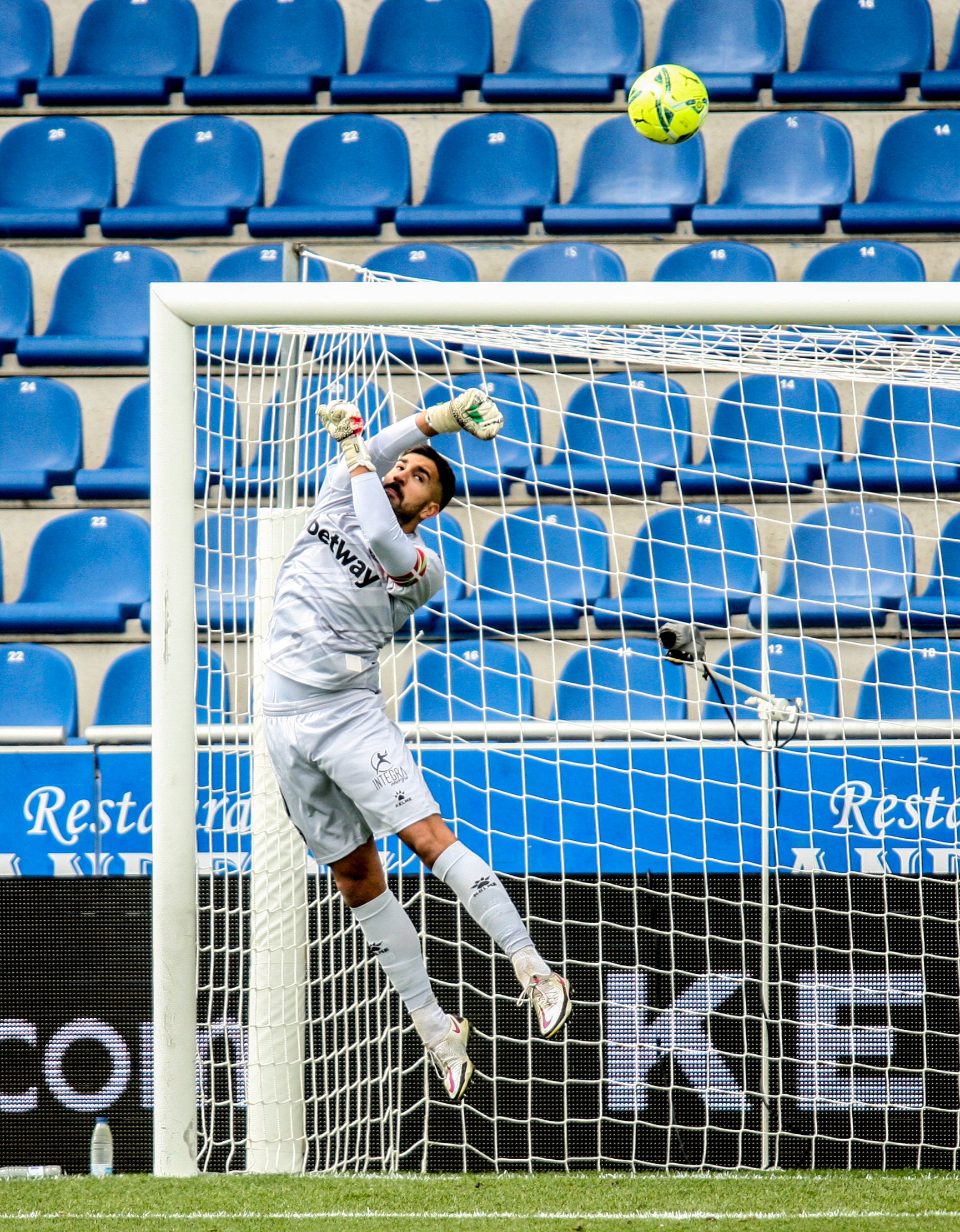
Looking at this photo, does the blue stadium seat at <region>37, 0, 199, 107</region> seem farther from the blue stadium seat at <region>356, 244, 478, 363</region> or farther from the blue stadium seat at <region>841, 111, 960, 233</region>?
the blue stadium seat at <region>841, 111, 960, 233</region>

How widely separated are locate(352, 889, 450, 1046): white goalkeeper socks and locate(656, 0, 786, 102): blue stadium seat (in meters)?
5.99

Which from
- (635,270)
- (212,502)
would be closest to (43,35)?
(212,502)

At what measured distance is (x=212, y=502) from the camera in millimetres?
7391

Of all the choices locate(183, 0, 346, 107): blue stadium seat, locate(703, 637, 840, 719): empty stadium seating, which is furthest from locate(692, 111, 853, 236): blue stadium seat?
locate(703, 637, 840, 719): empty stadium seating

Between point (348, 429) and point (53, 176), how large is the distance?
5.60 meters

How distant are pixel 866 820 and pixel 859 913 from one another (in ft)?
2.47

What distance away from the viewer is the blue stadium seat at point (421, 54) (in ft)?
27.1

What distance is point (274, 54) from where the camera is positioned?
8.53 m

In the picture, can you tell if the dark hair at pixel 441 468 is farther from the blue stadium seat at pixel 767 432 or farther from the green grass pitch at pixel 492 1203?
the blue stadium seat at pixel 767 432

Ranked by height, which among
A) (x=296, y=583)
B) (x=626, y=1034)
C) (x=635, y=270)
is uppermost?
(x=635, y=270)

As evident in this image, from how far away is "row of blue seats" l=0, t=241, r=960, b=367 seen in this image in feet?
24.7

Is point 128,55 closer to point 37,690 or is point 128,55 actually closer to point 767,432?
point 37,690

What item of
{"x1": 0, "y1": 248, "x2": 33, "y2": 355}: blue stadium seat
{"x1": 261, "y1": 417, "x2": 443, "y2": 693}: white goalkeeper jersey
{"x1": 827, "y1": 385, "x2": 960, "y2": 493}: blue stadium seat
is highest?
{"x1": 0, "y1": 248, "x2": 33, "y2": 355}: blue stadium seat

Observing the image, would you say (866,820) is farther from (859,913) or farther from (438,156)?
(438,156)
